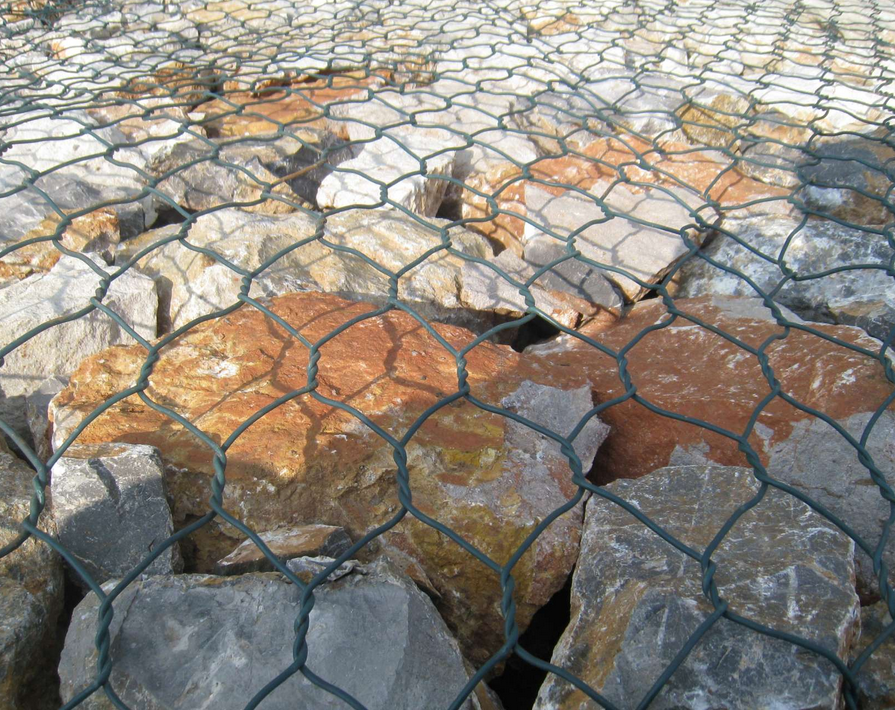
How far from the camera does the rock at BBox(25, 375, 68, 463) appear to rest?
4.31 feet

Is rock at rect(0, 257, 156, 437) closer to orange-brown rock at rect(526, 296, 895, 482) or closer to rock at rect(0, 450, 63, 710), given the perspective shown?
rock at rect(0, 450, 63, 710)

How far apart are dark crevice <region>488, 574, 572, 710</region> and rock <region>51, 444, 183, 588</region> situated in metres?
0.53

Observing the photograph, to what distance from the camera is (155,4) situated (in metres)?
3.29

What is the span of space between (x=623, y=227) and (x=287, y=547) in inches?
51.9

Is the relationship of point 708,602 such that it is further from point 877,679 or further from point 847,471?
point 847,471

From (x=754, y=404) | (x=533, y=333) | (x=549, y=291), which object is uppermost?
(x=754, y=404)

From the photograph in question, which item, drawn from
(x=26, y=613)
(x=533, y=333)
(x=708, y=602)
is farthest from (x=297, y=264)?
(x=708, y=602)

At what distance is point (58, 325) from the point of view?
1.50m

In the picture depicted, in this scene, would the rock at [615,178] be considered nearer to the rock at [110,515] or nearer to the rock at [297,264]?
the rock at [297,264]

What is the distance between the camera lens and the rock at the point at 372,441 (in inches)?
43.4

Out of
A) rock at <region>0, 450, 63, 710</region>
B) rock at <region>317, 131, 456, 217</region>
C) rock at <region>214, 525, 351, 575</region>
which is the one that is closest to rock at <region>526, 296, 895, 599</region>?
rock at <region>214, 525, 351, 575</region>

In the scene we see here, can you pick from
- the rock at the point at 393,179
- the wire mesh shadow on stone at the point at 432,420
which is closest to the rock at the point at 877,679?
the wire mesh shadow on stone at the point at 432,420

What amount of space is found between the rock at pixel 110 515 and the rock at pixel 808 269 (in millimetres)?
Answer: 1395

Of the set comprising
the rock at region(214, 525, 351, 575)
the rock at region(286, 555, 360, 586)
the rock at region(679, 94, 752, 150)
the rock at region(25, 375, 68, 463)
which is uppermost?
the rock at region(286, 555, 360, 586)
